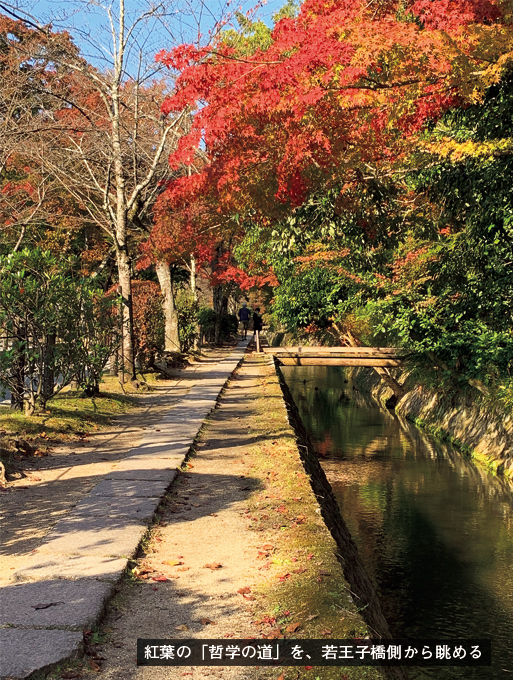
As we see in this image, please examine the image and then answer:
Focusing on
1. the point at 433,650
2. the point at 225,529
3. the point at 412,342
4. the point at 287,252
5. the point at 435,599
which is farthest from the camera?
the point at 412,342

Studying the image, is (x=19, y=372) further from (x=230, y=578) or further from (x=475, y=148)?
(x=475, y=148)

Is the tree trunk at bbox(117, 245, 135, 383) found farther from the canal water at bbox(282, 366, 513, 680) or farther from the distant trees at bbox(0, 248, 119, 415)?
the canal water at bbox(282, 366, 513, 680)

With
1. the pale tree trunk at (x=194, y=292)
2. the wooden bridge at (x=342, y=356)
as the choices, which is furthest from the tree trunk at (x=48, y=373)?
the pale tree trunk at (x=194, y=292)

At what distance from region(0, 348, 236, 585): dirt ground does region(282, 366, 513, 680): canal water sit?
134 inches

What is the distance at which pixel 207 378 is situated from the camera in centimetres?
1827

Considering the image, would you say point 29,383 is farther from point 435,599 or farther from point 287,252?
point 435,599

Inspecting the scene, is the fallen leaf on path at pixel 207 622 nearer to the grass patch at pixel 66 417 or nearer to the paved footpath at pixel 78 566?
the paved footpath at pixel 78 566

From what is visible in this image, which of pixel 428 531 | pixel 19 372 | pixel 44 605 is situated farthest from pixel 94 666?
pixel 428 531

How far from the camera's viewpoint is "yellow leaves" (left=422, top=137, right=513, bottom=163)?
8.55 m

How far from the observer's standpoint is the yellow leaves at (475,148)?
8.55 metres

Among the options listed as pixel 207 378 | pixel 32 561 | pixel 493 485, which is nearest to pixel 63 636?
pixel 32 561

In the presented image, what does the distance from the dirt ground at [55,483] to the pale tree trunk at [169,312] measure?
36.3ft

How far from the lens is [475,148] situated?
28.4ft

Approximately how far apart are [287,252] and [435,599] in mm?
6025
